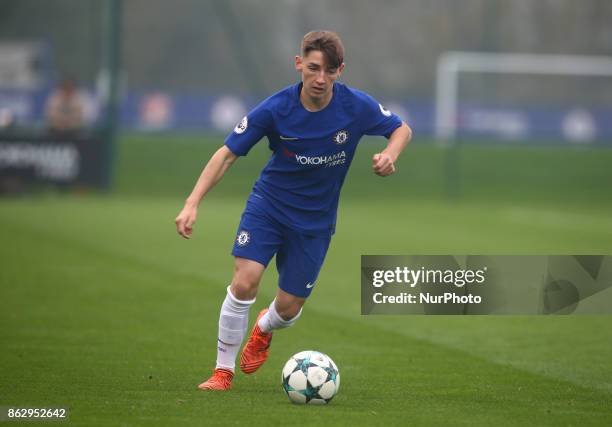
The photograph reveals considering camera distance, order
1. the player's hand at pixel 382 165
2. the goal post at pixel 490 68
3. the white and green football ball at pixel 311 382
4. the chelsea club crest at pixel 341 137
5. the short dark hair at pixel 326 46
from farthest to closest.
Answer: the goal post at pixel 490 68
the chelsea club crest at pixel 341 137
the short dark hair at pixel 326 46
the white and green football ball at pixel 311 382
the player's hand at pixel 382 165

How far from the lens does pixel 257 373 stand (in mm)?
8031

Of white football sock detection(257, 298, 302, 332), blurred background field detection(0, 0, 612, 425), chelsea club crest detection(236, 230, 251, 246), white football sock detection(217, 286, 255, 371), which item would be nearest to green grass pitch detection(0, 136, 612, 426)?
blurred background field detection(0, 0, 612, 425)

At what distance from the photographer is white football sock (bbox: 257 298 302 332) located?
24.6ft

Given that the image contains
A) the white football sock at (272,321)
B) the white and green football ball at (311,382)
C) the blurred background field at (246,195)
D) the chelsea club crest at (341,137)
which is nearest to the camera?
the white and green football ball at (311,382)

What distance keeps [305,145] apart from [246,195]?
2029 centimetres

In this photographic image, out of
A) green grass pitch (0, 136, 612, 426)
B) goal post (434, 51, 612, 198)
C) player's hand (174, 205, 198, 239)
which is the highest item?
player's hand (174, 205, 198, 239)

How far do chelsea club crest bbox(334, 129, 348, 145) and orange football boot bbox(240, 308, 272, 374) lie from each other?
1331 millimetres

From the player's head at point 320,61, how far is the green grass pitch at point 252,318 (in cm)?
185

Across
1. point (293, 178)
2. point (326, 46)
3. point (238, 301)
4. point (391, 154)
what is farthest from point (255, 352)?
point (326, 46)

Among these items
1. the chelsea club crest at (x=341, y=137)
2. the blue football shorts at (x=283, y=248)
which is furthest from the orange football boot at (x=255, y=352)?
the chelsea club crest at (x=341, y=137)

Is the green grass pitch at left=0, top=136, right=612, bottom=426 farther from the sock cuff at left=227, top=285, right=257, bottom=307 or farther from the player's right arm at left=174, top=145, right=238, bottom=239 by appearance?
the player's right arm at left=174, top=145, right=238, bottom=239

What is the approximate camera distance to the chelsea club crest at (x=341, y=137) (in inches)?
284

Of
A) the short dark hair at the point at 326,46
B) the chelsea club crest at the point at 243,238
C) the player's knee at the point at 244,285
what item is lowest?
the player's knee at the point at 244,285

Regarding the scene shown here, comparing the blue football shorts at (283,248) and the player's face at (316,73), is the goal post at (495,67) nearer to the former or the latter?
the blue football shorts at (283,248)
